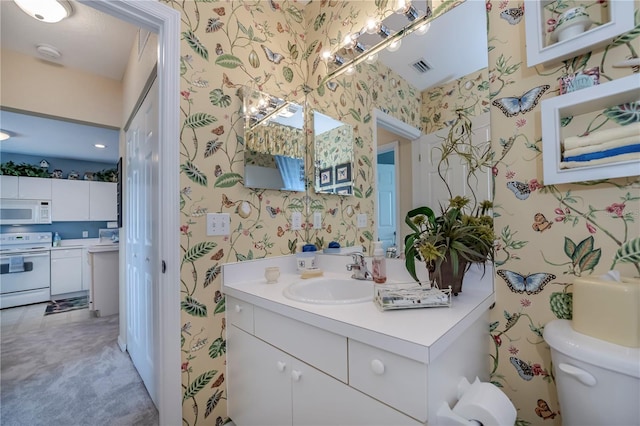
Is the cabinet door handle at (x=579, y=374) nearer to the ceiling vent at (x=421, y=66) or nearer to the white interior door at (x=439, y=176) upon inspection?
the white interior door at (x=439, y=176)

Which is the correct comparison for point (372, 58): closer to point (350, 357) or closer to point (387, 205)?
point (387, 205)

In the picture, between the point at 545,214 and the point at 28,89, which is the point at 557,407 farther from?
the point at 28,89

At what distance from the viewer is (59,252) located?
438cm

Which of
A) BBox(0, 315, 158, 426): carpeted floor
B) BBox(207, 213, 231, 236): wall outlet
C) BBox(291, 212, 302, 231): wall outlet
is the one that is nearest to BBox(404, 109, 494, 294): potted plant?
BBox(291, 212, 302, 231): wall outlet

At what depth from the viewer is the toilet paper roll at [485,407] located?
0.67m

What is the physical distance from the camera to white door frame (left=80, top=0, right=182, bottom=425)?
1.20 meters

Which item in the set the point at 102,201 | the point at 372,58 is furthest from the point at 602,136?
the point at 102,201

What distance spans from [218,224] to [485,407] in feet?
4.07

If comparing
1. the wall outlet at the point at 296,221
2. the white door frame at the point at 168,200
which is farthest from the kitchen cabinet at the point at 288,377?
the wall outlet at the point at 296,221

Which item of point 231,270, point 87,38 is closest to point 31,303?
point 87,38

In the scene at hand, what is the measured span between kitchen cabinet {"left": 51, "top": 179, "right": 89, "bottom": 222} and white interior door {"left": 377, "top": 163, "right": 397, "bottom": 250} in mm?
5573

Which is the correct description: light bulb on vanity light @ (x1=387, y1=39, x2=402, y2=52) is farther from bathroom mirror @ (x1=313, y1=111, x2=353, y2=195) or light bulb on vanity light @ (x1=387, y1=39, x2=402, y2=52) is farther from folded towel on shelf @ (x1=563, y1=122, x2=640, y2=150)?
folded towel on shelf @ (x1=563, y1=122, x2=640, y2=150)

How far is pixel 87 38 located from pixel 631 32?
10.1 ft

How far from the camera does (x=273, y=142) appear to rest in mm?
1632
